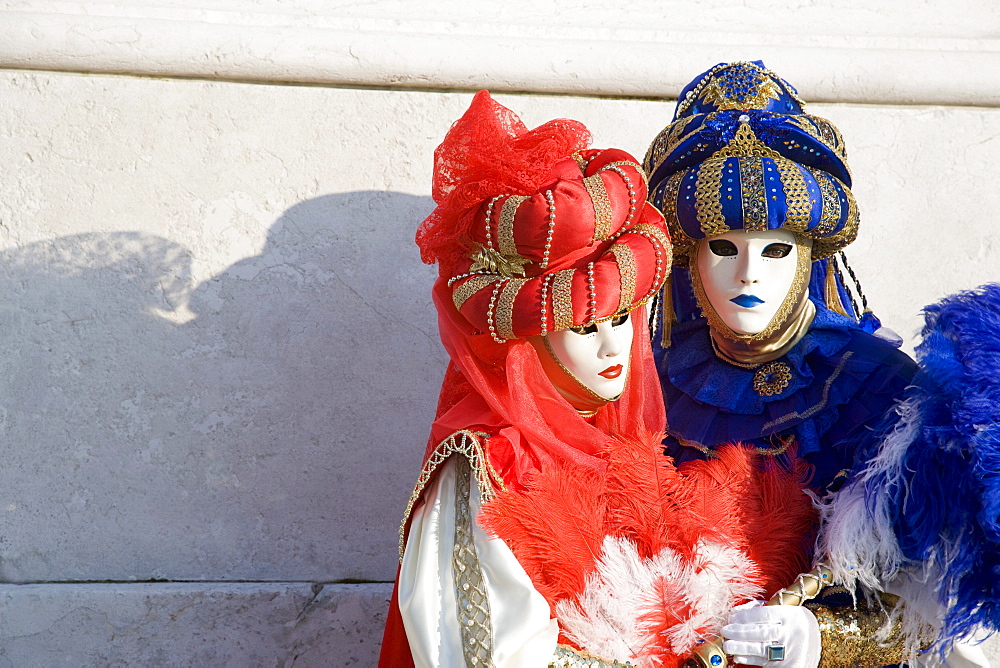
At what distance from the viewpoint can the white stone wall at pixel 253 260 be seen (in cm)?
280

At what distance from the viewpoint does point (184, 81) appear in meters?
2.85

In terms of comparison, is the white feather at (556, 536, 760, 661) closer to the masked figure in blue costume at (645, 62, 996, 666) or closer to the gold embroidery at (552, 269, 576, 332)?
the masked figure in blue costume at (645, 62, 996, 666)

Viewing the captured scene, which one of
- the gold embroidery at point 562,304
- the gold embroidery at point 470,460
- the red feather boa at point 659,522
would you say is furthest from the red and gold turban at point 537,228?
the red feather boa at point 659,522

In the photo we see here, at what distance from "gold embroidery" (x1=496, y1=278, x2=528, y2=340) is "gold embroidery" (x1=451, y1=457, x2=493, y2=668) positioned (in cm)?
35

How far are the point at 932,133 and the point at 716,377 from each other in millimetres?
1507

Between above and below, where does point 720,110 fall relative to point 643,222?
above

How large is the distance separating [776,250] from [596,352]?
0.58 meters

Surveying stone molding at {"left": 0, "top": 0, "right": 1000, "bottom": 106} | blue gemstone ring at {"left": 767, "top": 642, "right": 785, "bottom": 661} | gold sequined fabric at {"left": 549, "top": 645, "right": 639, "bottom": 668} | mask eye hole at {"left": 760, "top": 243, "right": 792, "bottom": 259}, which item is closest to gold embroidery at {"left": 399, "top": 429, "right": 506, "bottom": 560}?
gold sequined fabric at {"left": 549, "top": 645, "right": 639, "bottom": 668}

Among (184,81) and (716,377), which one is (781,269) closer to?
(716,377)

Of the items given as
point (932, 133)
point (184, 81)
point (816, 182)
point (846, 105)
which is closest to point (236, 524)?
point (184, 81)

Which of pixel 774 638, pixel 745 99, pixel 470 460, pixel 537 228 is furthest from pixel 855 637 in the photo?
pixel 745 99

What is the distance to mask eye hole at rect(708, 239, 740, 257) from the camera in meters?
2.19

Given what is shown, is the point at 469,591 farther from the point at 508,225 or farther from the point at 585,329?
the point at 508,225

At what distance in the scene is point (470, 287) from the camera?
6.46ft
